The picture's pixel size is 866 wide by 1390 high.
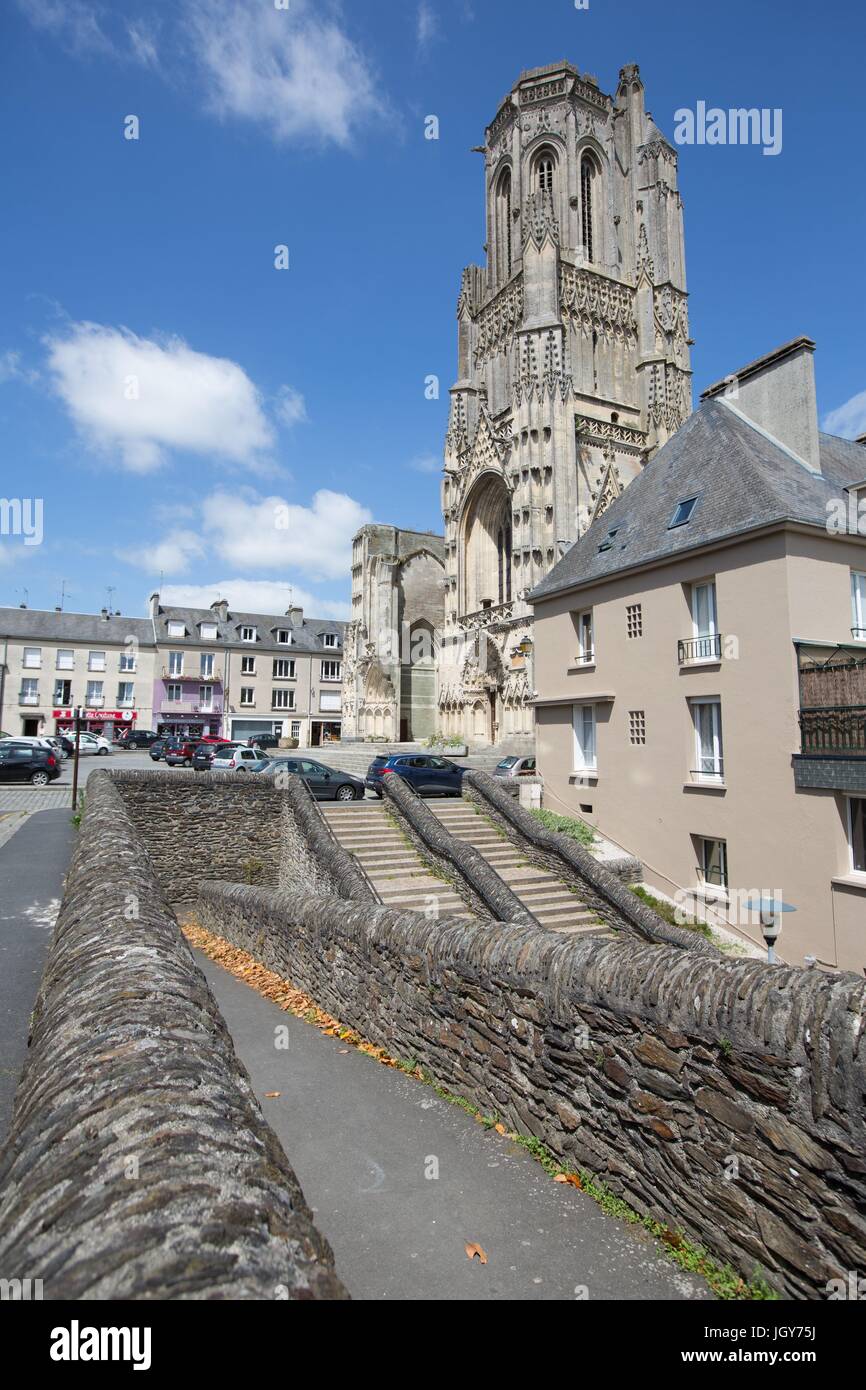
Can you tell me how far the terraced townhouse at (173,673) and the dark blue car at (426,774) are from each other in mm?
36905

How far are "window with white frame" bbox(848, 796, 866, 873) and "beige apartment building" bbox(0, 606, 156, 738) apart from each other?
52.8 m

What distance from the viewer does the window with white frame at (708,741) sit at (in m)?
15.4

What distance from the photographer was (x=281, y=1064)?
7410 mm

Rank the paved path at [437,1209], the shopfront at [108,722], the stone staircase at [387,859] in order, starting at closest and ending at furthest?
the paved path at [437,1209] < the stone staircase at [387,859] < the shopfront at [108,722]

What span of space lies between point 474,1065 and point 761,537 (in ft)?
39.8

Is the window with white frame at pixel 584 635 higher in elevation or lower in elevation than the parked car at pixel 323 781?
higher

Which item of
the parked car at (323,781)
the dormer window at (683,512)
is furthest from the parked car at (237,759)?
the dormer window at (683,512)

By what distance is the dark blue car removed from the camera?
22.4 meters

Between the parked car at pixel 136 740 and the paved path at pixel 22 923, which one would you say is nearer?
the paved path at pixel 22 923

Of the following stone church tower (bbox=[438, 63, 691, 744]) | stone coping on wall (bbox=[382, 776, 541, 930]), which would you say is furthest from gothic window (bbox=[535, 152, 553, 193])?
stone coping on wall (bbox=[382, 776, 541, 930])

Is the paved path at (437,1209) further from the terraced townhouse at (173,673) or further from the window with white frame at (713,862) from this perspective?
the terraced townhouse at (173,673)

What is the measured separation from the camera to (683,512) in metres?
17.3

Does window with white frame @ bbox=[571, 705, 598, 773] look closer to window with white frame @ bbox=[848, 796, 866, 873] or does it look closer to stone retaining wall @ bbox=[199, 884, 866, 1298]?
window with white frame @ bbox=[848, 796, 866, 873]
